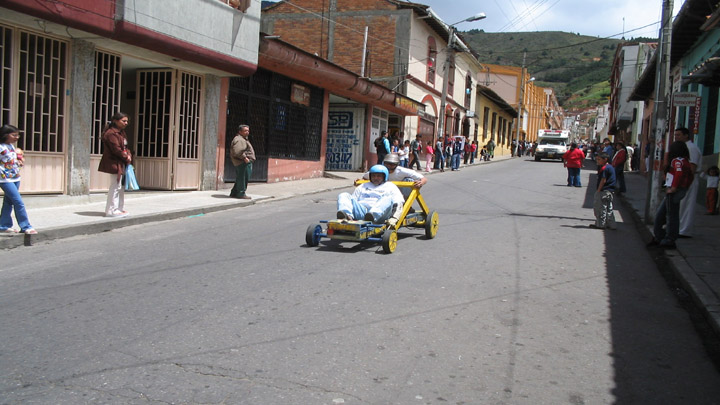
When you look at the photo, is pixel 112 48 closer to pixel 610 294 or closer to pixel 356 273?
pixel 356 273

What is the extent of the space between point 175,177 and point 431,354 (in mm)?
10888

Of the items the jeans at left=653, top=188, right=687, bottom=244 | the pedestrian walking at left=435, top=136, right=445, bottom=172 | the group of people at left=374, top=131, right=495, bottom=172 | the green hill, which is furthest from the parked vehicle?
the green hill

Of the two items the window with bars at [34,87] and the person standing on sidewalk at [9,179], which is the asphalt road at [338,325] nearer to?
the person standing on sidewalk at [9,179]

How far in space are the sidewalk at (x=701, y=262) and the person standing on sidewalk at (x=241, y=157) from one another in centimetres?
806

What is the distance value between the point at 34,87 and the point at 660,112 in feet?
35.9

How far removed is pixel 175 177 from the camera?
539 inches

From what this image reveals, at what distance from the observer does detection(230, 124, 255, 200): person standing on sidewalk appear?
1282 centimetres

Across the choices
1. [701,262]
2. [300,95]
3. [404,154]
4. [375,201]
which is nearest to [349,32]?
[404,154]

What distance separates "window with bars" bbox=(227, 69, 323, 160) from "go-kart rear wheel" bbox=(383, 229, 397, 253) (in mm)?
9141

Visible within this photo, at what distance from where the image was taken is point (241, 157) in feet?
42.2

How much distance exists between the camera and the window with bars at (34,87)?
9562mm

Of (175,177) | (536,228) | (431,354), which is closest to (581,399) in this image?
(431,354)

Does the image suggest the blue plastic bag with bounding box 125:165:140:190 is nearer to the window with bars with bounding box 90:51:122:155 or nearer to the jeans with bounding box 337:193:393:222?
the window with bars with bounding box 90:51:122:155

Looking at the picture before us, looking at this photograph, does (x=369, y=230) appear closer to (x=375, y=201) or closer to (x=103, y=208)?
(x=375, y=201)
